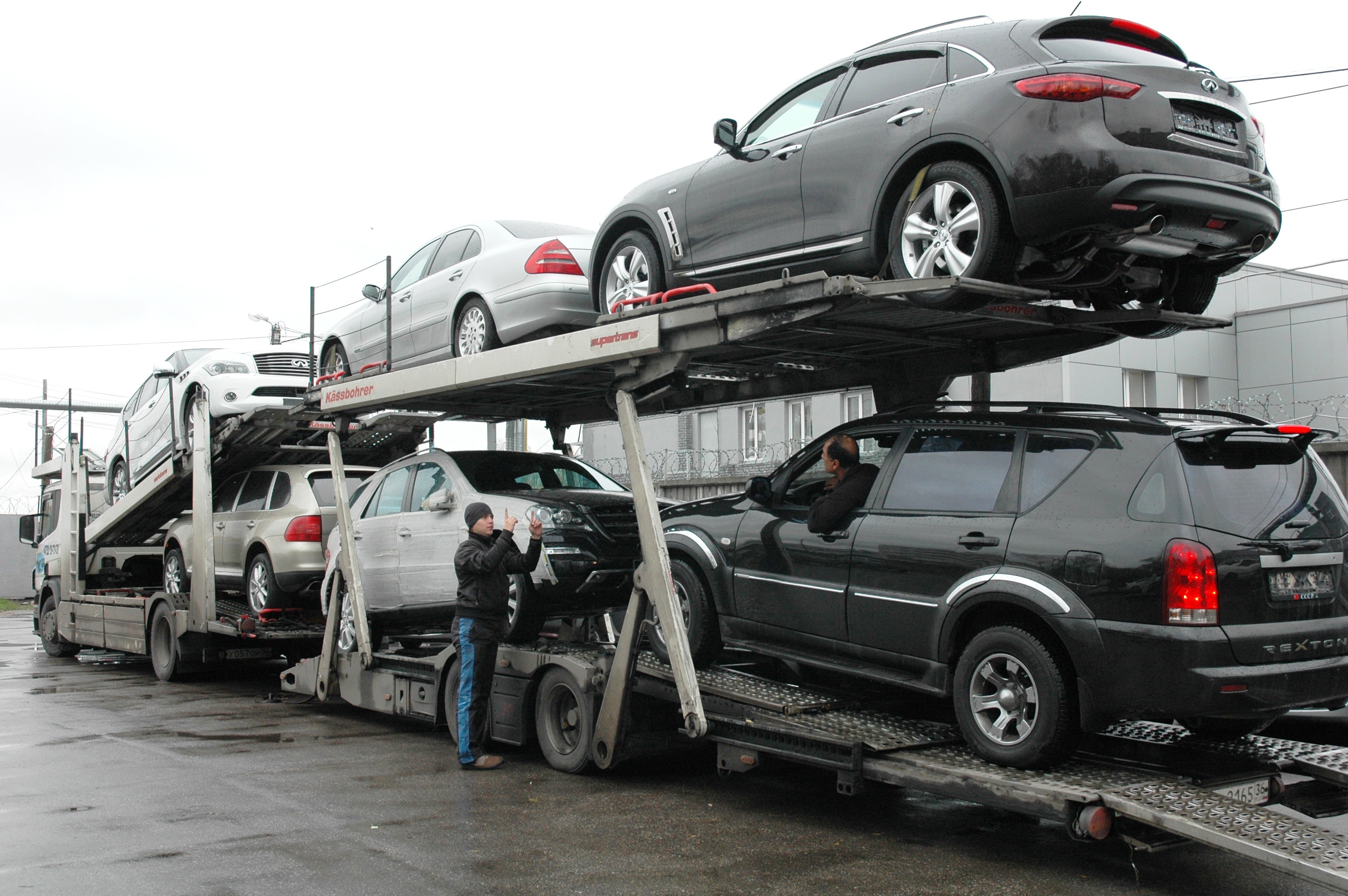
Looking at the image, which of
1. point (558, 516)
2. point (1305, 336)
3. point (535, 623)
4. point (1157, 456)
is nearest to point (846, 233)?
point (1157, 456)

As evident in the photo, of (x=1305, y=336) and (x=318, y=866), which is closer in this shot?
(x=318, y=866)

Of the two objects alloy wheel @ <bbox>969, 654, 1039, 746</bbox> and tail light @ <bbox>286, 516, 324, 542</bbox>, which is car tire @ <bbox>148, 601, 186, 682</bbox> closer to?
tail light @ <bbox>286, 516, 324, 542</bbox>

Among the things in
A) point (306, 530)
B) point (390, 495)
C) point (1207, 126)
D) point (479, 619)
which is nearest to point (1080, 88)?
point (1207, 126)

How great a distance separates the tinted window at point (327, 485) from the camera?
38.1 feet

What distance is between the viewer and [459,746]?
777 cm

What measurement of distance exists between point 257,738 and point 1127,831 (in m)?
6.72

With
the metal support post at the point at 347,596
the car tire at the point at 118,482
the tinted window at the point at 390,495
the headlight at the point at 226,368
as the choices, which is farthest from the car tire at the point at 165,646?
the tinted window at the point at 390,495

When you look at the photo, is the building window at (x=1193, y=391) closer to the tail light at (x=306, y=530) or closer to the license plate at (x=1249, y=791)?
the tail light at (x=306, y=530)

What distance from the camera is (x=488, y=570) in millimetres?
7684

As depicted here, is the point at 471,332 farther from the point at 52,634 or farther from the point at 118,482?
the point at 52,634

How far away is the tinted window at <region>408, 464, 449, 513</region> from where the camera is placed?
916 centimetres

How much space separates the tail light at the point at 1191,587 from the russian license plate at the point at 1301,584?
331mm

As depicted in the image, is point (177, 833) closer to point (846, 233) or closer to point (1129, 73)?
point (846, 233)

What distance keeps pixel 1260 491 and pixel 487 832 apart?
162 inches
